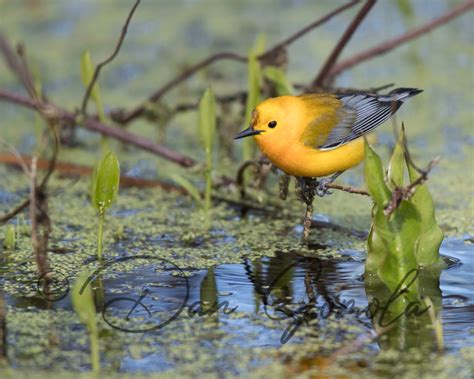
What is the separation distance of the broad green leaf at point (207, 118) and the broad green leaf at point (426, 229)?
144 centimetres

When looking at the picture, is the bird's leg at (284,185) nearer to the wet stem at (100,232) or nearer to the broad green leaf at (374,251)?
the broad green leaf at (374,251)

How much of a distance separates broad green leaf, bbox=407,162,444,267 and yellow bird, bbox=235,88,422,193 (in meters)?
0.67

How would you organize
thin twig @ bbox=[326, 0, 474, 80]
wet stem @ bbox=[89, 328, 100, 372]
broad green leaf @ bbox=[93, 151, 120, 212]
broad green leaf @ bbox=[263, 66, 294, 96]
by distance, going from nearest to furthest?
wet stem @ bbox=[89, 328, 100, 372] → broad green leaf @ bbox=[93, 151, 120, 212] → broad green leaf @ bbox=[263, 66, 294, 96] → thin twig @ bbox=[326, 0, 474, 80]

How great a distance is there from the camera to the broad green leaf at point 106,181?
16.5ft

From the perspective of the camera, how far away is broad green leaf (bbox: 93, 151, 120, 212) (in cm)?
502

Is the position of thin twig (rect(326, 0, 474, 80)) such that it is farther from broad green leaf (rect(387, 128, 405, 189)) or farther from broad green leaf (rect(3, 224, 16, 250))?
broad green leaf (rect(3, 224, 16, 250))

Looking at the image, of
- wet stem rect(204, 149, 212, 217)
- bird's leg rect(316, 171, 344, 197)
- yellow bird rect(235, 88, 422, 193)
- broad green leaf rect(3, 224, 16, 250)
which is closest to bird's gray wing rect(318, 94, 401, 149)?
yellow bird rect(235, 88, 422, 193)

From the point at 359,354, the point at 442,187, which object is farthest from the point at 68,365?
the point at 442,187

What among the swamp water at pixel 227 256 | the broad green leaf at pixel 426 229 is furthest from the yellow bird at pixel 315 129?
the broad green leaf at pixel 426 229

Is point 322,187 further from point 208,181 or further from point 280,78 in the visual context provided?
point 280,78

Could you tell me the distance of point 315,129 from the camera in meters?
5.57

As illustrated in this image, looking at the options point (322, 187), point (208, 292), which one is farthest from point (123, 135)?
point (208, 292)

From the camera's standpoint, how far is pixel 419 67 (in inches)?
386

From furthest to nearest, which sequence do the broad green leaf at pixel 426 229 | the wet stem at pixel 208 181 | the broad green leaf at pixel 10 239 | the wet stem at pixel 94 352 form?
the wet stem at pixel 208 181
the broad green leaf at pixel 10 239
the broad green leaf at pixel 426 229
the wet stem at pixel 94 352
